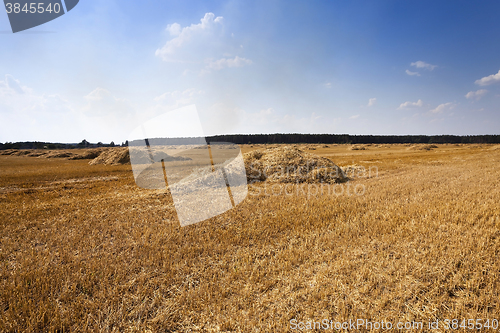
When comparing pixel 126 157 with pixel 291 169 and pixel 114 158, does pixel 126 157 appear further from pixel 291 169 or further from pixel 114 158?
pixel 291 169

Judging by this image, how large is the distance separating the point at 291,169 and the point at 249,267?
985cm

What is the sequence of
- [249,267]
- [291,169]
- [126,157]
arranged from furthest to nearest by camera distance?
[126,157]
[291,169]
[249,267]

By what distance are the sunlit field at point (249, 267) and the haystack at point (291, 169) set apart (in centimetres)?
519

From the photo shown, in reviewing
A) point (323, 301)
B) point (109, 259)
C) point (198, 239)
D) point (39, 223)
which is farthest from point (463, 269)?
point (39, 223)

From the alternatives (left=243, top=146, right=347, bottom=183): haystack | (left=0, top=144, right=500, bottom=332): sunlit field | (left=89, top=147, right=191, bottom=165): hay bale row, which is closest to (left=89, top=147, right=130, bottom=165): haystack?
(left=89, top=147, right=191, bottom=165): hay bale row

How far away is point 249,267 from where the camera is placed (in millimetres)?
4039

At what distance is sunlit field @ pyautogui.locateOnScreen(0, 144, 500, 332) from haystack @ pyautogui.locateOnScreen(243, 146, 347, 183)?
5195 mm

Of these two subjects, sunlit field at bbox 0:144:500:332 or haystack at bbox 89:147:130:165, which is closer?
sunlit field at bbox 0:144:500:332

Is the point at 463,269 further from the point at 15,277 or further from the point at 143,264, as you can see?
the point at 15,277

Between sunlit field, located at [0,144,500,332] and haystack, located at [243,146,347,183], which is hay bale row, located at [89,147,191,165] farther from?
sunlit field, located at [0,144,500,332]

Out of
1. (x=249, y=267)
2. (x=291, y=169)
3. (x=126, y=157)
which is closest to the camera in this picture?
(x=249, y=267)

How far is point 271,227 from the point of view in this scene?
595cm

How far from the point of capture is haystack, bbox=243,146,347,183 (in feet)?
41.4

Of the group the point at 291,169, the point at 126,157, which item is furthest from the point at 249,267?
the point at 126,157
